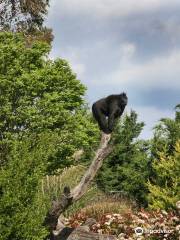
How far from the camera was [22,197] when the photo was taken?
548 inches

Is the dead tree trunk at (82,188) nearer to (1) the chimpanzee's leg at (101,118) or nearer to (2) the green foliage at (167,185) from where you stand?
(1) the chimpanzee's leg at (101,118)

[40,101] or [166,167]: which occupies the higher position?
[40,101]

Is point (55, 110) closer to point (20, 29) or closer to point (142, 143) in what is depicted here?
point (142, 143)

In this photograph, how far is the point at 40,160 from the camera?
14281 mm

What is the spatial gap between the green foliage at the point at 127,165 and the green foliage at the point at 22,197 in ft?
46.3

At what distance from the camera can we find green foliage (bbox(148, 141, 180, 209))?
22891 mm

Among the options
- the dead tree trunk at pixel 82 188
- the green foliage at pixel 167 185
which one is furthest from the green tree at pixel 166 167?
the dead tree trunk at pixel 82 188

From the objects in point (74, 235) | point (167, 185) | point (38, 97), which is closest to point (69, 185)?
point (167, 185)

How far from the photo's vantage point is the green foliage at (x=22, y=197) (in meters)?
13.6

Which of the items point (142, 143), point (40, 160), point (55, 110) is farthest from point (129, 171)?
point (40, 160)

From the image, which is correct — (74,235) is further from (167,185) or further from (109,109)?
(167,185)

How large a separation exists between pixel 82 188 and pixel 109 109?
6.08ft


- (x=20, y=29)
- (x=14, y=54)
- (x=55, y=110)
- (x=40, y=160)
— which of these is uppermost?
(x=20, y=29)

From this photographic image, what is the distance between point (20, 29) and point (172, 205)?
765 inches
